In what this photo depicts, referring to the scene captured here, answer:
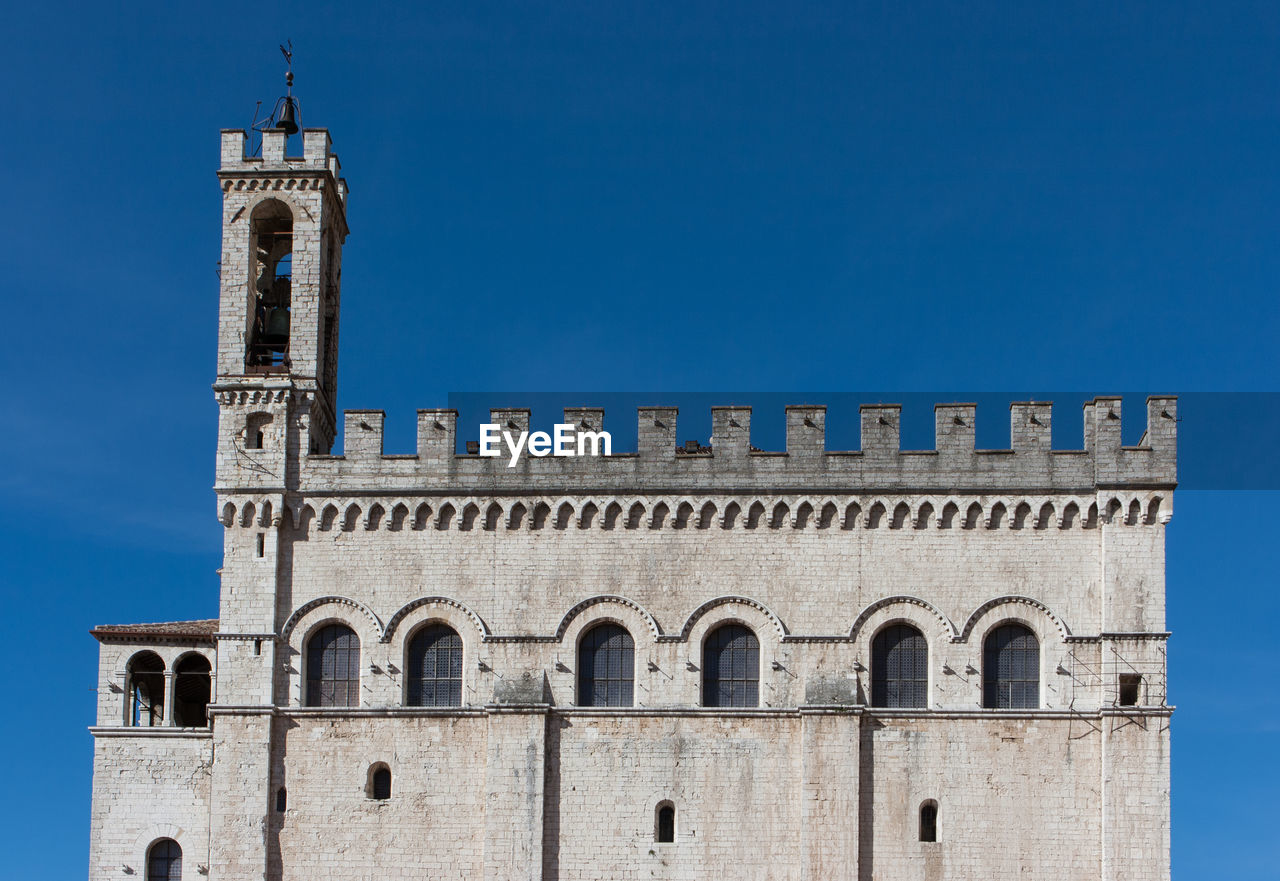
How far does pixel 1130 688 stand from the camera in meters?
36.2

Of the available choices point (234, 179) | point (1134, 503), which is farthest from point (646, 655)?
point (234, 179)

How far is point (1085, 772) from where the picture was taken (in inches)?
1412

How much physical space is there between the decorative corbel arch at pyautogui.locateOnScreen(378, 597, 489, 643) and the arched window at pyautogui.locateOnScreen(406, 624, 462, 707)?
0.46m

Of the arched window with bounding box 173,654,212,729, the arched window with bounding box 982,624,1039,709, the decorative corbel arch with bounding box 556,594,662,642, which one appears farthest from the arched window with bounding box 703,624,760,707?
the arched window with bounding box 173,654,212,729

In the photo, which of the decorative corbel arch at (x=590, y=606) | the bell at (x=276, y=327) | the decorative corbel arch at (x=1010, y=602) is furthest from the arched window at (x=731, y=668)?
the bell at (x=276, y=327)

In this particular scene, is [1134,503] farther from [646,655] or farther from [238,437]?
[238,437]

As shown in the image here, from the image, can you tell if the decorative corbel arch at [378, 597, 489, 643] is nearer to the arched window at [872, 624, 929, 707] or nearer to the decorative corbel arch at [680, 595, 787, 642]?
the decorative corbel arch at [680, 595, 787, 642]

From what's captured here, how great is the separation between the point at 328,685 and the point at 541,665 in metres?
4.66

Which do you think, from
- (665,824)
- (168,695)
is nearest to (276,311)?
(168,695)

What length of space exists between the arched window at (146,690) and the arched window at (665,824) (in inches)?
470

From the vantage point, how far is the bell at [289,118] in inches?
1641

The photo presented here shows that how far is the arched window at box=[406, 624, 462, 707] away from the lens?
37562 millimetres

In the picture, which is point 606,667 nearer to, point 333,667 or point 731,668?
point 731,668

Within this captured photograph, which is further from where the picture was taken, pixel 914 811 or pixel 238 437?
pixel 238 437
